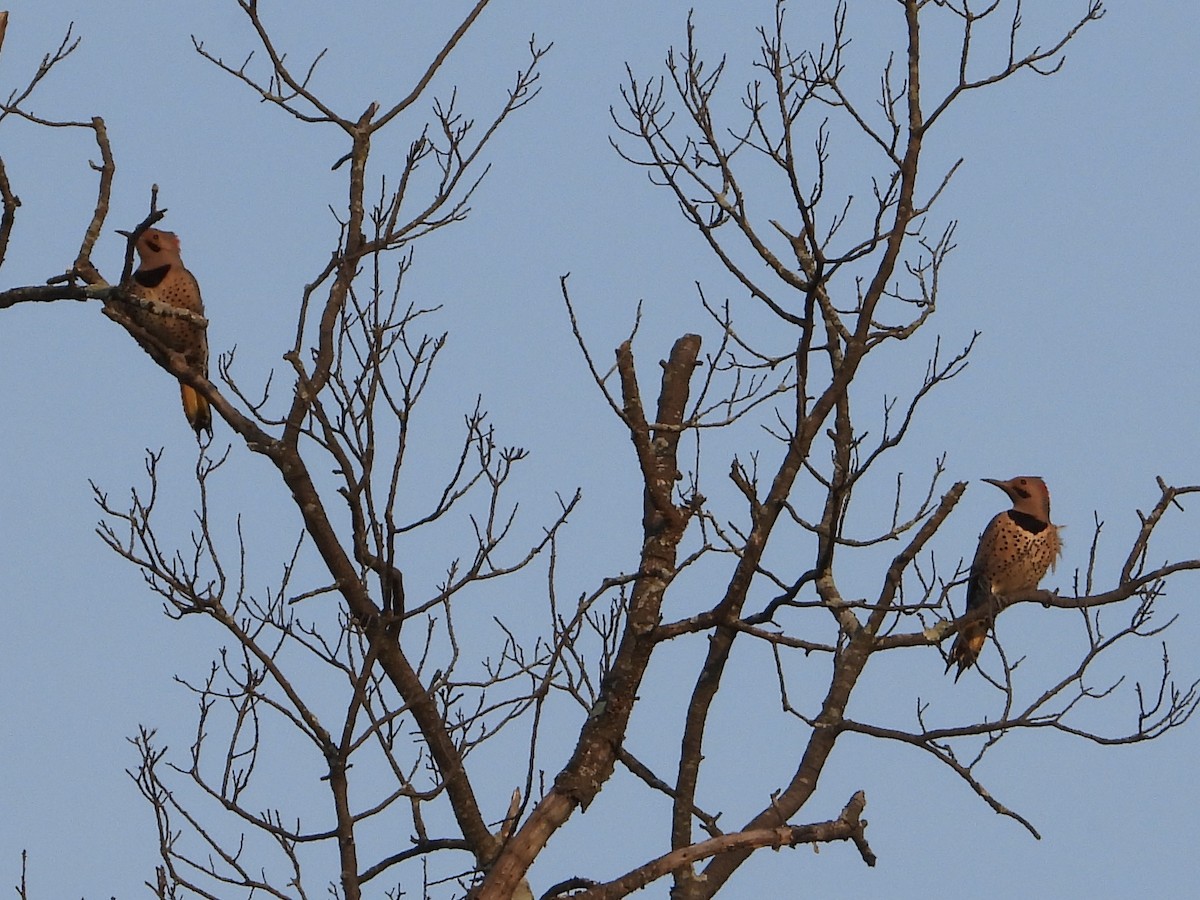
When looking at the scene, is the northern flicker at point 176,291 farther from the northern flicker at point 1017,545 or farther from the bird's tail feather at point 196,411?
the northern flicker at point 1017,545

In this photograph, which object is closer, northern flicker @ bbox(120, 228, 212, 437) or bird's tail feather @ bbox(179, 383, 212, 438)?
northern flicker @ bbox(120, 228, 212, 437)

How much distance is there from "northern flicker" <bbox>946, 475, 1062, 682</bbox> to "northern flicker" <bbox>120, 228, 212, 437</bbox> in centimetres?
402

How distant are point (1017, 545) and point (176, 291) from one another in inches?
175

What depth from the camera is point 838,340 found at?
643 cm

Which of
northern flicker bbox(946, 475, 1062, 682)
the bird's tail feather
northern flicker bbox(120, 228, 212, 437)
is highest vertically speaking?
northern flicker bbox(120, 228, 212, 437)

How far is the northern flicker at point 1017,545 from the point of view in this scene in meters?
8.05

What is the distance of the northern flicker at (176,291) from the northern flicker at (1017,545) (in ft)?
13.2

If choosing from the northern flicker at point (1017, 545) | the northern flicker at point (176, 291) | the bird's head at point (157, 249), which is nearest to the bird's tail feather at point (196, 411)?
the northern flicker at point (176, 291)

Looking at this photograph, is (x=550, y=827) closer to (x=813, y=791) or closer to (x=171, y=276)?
(x=813, y=791)

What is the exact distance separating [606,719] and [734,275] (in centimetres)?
187

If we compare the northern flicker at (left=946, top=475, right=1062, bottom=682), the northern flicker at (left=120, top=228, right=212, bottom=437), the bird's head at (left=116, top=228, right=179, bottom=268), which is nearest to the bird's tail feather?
the northern flicker at (left=120, top=228, right=212, bottom=437)

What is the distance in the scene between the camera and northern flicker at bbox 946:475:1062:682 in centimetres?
805

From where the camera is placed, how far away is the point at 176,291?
320 inches

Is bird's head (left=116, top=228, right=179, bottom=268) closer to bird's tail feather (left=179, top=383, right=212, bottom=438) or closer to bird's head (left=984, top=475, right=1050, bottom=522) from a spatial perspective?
bird's tail feather (left=179, top=383, right=212, bottom=438)
